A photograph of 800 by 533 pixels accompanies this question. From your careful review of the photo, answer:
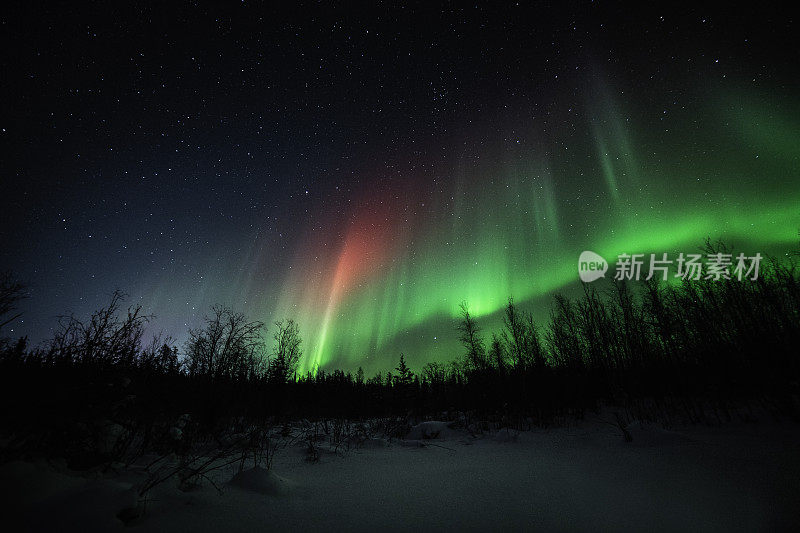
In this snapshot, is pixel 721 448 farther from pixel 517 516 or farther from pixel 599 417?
pixel 599 417

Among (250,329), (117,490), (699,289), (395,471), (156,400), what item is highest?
(699,289)

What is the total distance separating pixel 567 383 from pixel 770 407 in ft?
23.9

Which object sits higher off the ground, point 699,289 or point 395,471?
point 699,289

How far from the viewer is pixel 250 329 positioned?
2727 cm

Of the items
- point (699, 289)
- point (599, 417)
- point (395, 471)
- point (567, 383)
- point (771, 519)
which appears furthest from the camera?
point (699, 289)

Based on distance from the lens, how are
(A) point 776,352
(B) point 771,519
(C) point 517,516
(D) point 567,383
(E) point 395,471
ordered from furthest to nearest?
1. (D) point 567,383
2. (A) point 776,352
3. (E) point 395,471
4. (B) point 771,519
5. (C) point 517,516

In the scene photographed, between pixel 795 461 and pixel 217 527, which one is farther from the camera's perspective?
pixel 795 461

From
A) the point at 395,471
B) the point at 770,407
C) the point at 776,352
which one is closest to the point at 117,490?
the point at 395,471

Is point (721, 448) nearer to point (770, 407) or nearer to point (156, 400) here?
point (770, 407)

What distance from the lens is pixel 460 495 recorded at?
3031mm

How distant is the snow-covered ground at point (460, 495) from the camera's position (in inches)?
75.5

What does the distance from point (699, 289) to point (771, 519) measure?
26.0m

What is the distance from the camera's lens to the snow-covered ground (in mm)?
1918

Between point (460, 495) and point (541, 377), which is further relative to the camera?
point (541, 377)
